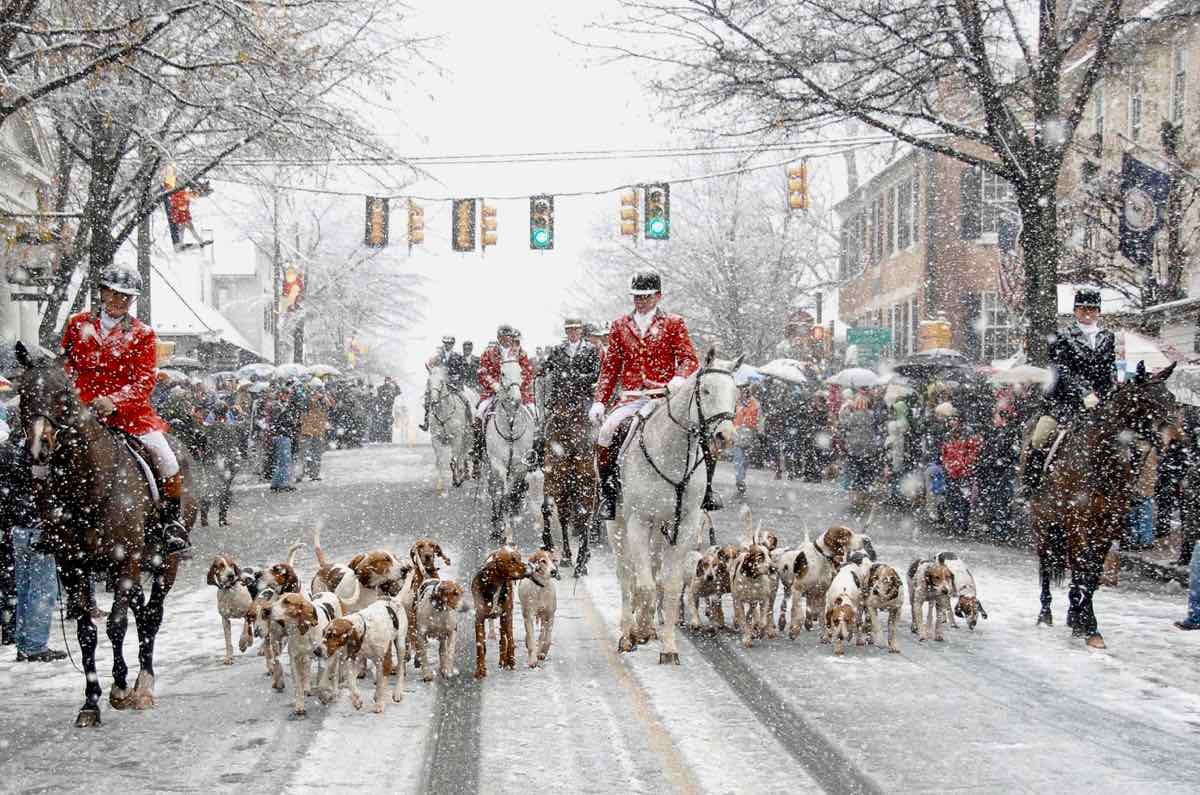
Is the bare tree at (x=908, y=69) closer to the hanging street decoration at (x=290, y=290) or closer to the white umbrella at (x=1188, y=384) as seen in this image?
the white umbrella at (x=1188, y=384)

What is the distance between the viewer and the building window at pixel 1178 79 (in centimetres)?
2753

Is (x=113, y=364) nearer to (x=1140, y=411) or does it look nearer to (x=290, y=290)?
(x=1140, y=411)

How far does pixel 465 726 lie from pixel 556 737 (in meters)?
0.60

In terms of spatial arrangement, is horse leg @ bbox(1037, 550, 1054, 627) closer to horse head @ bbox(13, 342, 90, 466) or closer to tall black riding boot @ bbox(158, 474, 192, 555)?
tall black riding boot @ bbox(158, 474, 192, 555)

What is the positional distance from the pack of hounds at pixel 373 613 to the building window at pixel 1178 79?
882 inches

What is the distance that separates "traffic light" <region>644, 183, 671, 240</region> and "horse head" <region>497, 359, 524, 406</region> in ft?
51.5

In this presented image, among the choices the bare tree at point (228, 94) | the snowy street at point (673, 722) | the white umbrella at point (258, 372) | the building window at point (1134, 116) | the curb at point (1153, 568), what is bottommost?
the snowy street at point (673, 722)

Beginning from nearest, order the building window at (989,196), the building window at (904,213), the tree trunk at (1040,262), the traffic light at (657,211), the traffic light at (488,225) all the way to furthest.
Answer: the tree trunk at (1040,262) → the traffic light at (657,211) → the traffic light at (488,225) → the building window at (989,196) → the building window at (904,213)

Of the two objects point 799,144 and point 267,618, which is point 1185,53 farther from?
point 267,618

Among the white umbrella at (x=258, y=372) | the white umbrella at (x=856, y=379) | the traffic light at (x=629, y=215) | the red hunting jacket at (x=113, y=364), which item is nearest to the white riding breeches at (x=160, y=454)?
the red hunting jacket at (x=113, y=364)

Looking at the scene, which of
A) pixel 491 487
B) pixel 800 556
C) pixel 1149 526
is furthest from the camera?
pixel 491 487

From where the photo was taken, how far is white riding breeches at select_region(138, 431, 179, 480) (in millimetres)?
9055

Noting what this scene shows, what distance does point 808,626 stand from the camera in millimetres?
11477

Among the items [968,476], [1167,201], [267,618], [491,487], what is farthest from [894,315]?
[267,618]
